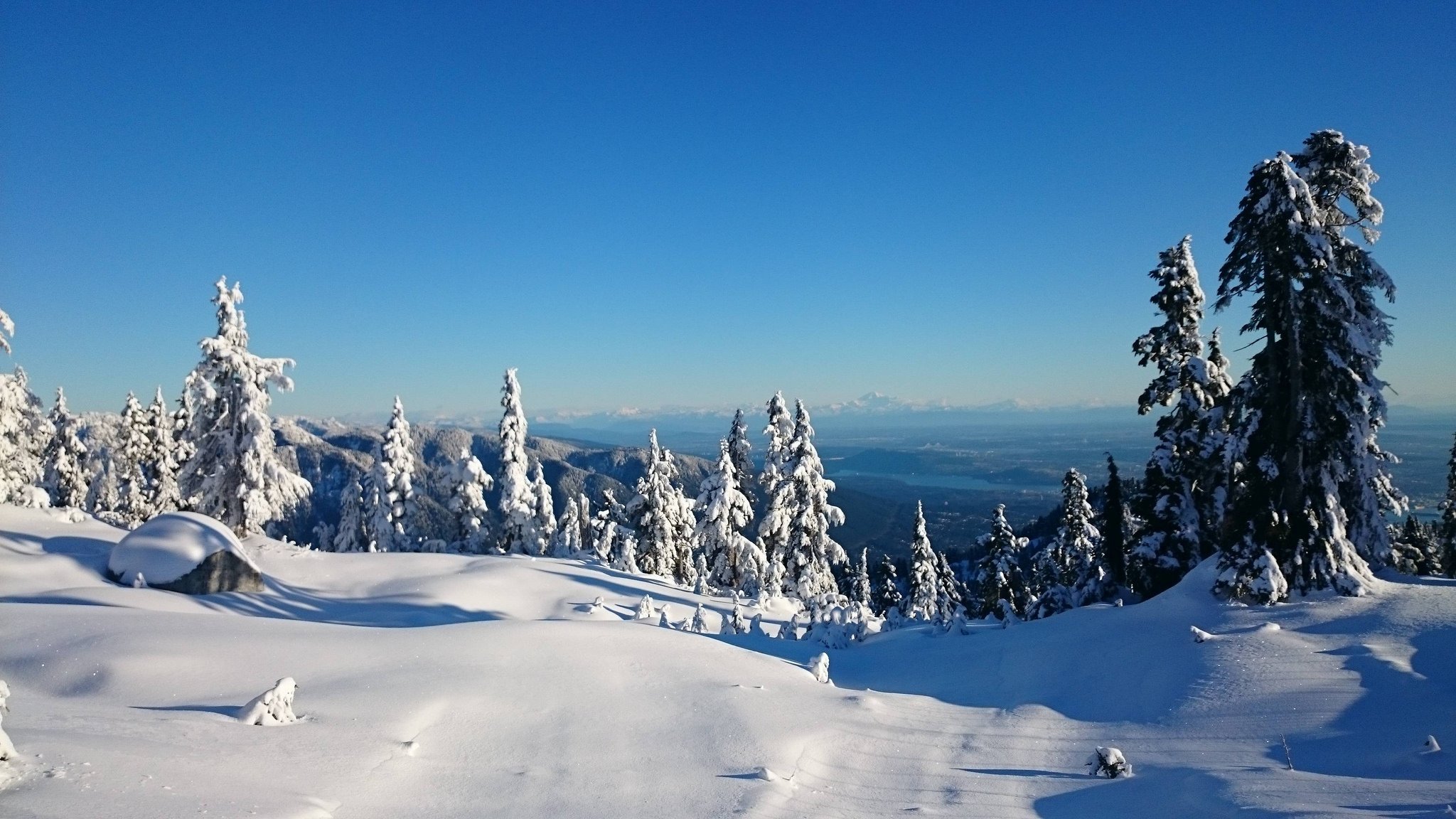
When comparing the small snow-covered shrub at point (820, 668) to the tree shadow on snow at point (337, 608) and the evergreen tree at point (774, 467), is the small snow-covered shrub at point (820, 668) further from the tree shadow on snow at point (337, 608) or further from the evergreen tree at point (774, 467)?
the evergreen tree at point (774, 467)

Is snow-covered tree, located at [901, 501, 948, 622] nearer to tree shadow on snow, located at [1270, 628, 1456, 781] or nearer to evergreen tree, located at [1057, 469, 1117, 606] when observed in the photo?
evergreen tree, located at [1057, 469, 1117, 606]

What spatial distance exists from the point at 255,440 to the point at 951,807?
27.7 meters

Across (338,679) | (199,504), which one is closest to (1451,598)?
(338,679)

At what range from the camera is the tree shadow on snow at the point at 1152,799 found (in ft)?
21.1

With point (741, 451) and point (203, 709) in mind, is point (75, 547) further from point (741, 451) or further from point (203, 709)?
point (741, 451)

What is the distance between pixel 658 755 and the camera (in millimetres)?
7801

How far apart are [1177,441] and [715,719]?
1811 cm

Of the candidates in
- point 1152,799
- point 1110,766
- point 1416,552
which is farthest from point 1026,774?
point 1416,552

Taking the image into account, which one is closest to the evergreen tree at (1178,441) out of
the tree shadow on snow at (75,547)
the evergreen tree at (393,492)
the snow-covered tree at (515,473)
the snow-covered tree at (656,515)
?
the snow-covered tree at (656,515)

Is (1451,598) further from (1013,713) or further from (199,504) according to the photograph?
(199,504)

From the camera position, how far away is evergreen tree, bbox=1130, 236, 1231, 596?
19875 millimetres

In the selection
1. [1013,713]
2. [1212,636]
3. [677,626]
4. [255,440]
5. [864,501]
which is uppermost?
[255,440]

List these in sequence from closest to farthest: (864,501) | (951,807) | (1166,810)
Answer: (1166,810) → (951,807) → (864,501)

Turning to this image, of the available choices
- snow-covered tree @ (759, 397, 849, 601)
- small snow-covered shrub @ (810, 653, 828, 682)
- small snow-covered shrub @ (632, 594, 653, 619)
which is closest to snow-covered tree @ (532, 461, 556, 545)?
snow-covered tree @ (759, 397, 849, 601)
